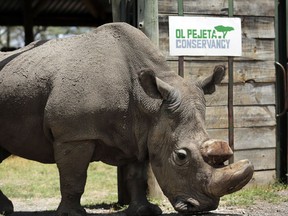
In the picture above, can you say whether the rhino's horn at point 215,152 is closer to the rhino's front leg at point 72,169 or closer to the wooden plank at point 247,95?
the rhino's front leg at point 72,169

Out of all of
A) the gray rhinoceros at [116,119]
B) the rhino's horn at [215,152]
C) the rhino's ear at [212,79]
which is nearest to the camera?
the rhino's horn at [215,152]

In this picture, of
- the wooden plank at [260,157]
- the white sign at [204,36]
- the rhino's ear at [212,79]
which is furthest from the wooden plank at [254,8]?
the rhino's ear at [212,79]

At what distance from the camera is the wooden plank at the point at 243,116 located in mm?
7926

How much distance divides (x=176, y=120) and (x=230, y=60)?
2.35 metres

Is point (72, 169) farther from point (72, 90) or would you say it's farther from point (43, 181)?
point (43, 181)

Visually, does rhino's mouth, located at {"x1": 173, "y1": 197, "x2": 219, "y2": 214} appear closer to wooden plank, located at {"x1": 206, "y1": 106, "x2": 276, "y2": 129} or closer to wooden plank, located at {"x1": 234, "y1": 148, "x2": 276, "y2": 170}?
wooden plank, located at {"x1": 206, "y1": 106, "x2": 276, "y2": 129}

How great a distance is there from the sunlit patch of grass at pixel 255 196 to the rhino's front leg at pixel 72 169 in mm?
1821

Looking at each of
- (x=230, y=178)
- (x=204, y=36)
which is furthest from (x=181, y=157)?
(x=204, y=36)

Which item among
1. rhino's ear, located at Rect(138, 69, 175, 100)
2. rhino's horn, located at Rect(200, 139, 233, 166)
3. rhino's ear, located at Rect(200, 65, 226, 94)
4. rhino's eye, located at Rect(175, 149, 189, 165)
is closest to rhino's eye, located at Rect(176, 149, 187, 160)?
rhino's eye, located at Rect(175, 149, 189, 165)

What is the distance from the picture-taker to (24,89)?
636 centimetres

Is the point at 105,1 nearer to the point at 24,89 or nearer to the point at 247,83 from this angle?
the point at 247,83

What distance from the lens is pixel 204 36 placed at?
788 centimetres

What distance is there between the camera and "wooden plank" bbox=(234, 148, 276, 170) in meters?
8.11

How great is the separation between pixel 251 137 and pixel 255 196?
874 millimetres
